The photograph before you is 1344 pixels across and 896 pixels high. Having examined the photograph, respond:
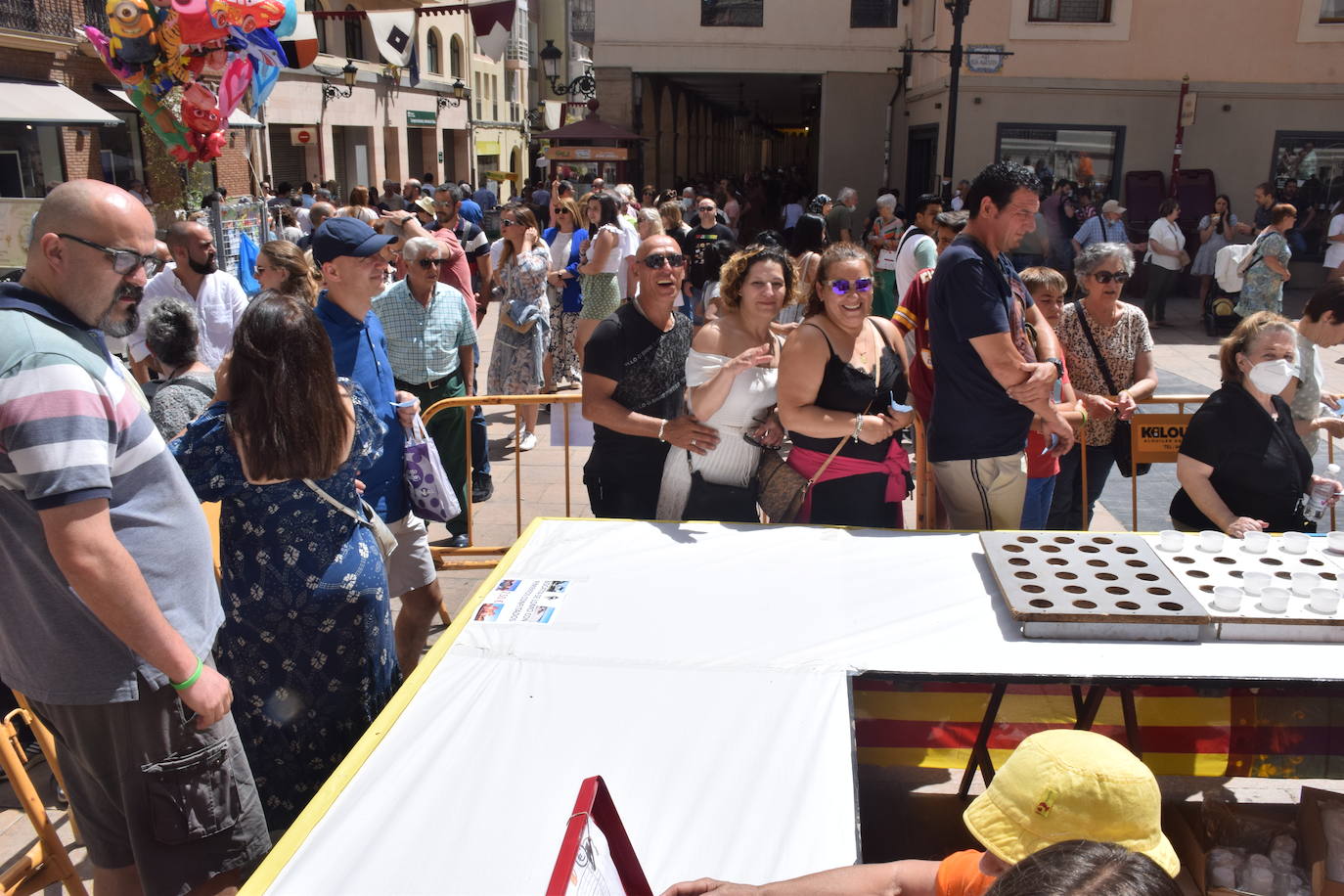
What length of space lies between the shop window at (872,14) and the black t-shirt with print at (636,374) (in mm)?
21330

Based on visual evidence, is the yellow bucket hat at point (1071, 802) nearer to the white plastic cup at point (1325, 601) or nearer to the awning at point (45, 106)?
the white plastic cup at point (1325, 601)

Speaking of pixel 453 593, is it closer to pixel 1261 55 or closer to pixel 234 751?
pixel 234 751

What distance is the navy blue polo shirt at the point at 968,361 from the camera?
12.0 feet

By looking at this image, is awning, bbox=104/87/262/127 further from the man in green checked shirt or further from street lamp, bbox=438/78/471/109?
the man in green checked shirt

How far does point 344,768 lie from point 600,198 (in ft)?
23.5

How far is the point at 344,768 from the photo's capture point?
2.23m

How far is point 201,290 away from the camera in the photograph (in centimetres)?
573

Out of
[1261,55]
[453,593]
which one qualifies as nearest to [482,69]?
[1261,55]

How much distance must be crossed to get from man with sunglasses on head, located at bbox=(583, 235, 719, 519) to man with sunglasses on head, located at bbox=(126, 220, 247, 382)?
2738mm

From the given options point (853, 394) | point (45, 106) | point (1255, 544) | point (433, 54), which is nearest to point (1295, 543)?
point (1255, 544)

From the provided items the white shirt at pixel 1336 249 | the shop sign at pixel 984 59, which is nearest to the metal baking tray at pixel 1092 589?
the white shirt at pixel 1336 249

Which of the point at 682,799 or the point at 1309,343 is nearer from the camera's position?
the point at 682,799

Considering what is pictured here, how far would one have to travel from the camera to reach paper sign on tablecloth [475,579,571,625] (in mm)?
2848

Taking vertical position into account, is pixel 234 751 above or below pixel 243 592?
below
